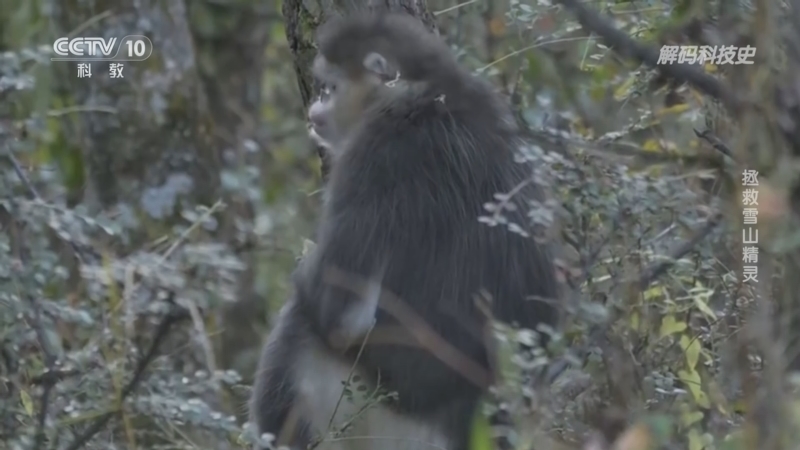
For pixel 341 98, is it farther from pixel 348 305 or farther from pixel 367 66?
pixel 348 305

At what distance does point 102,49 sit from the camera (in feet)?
14.0

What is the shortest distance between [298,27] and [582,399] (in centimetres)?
130

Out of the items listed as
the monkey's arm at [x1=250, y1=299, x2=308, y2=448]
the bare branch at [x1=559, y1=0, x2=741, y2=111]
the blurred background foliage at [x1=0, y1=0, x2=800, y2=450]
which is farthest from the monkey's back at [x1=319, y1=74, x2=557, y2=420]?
the bare branch at [x1=559, y1=0, x2=741, y2=111]

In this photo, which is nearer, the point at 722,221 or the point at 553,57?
the point at 722,221

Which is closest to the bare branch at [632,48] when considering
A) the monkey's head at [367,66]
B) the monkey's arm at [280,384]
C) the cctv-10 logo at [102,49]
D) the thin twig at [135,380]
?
the thin twig at [135,380]

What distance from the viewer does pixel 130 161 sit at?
178 inches

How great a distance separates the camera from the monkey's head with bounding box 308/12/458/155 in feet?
10.2

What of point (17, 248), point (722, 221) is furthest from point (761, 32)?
point (17, 248)

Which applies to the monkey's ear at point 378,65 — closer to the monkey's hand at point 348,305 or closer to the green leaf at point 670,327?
the monkey's hand at point 348,305

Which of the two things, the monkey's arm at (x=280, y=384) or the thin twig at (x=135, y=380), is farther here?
the monkey's arm at (x=280, y=384)

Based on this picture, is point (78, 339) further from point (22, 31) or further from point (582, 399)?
point (582, 399)

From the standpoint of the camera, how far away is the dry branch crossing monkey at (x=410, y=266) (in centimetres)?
287

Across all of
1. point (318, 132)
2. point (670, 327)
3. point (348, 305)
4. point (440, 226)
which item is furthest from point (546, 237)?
point (318, 132)

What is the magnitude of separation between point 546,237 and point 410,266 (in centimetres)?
62
